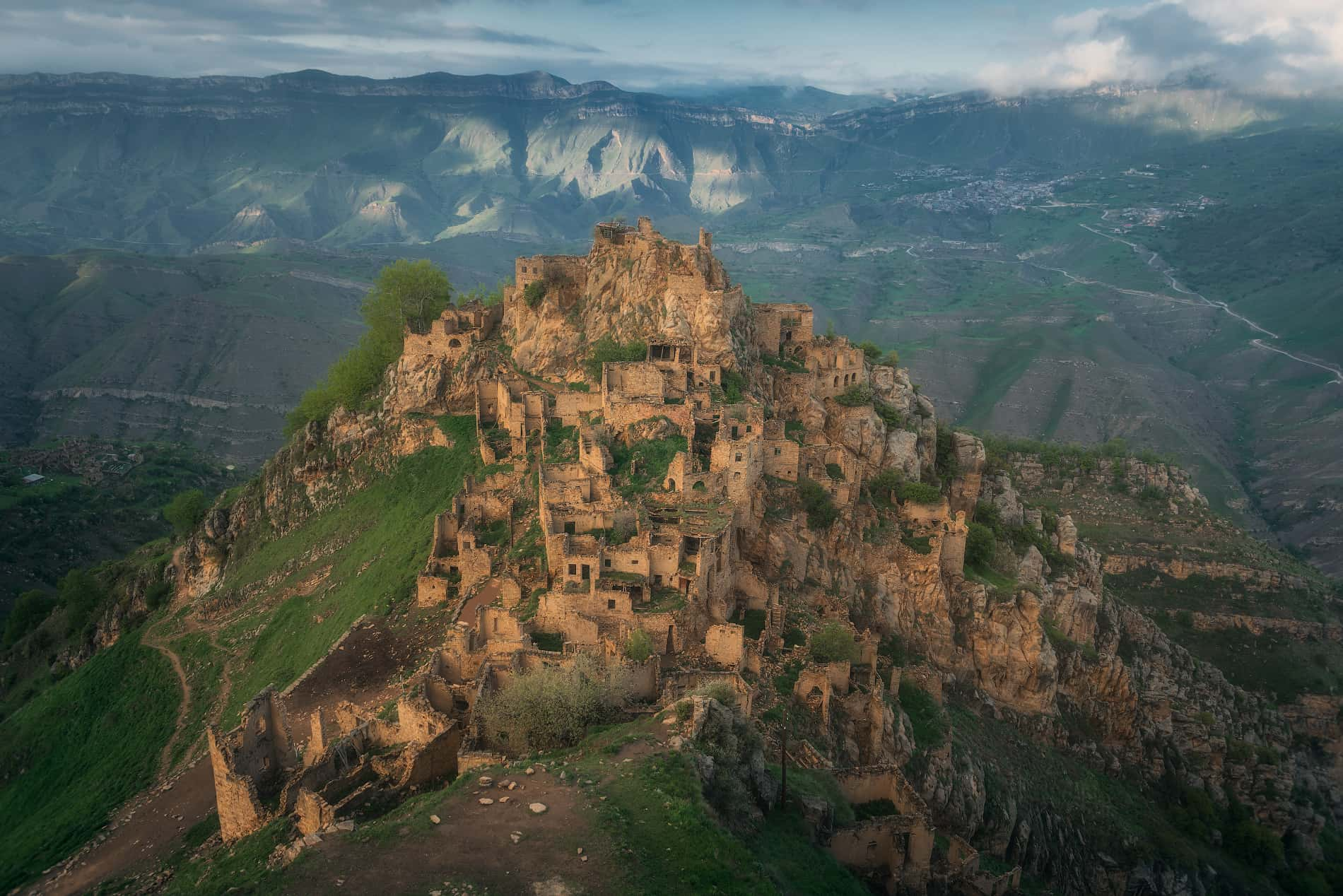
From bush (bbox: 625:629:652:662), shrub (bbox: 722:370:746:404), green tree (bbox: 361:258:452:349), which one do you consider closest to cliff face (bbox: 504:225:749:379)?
shrub (bbox: 722:370:746:404)

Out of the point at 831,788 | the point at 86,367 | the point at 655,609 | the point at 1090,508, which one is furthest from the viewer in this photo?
the point at 86,367

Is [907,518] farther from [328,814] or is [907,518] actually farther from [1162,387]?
[1162,387]

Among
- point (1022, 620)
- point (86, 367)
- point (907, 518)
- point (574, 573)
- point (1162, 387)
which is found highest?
point (574, 573)

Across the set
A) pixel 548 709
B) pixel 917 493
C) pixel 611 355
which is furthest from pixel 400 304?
pixel 548 709

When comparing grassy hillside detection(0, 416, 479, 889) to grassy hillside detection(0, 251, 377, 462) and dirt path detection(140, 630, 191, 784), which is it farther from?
grassy hillside detection(0, 251, 377, 462)

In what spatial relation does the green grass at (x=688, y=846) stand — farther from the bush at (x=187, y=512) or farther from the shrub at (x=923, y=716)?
the bush at (x=187, y=512)

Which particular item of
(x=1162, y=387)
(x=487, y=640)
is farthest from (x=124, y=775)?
(x=1162, y=387)
